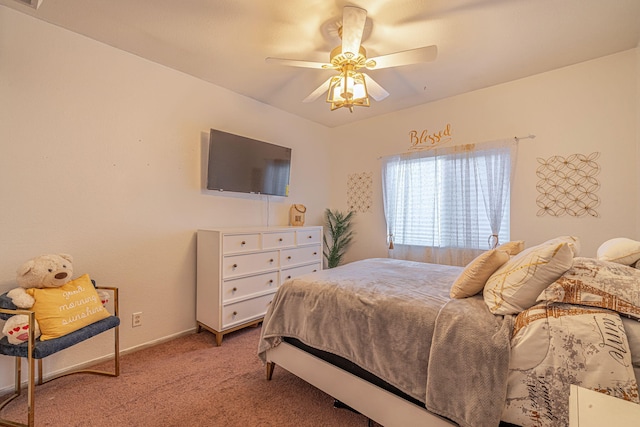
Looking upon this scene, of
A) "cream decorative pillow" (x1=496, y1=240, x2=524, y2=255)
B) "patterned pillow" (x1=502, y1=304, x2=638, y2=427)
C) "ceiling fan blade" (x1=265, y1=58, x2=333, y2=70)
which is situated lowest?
"patterned pillow" (x1=502, y1=304, x2=638, y2=427)

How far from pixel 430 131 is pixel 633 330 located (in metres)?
2.71

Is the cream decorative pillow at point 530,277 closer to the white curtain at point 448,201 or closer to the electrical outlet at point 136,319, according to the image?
the white curtain at point 448,201

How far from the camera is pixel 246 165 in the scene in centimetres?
302

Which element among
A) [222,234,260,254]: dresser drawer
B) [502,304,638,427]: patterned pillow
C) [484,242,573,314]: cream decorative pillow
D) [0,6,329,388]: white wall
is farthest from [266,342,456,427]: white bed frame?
[0,6,329,388]: white wall

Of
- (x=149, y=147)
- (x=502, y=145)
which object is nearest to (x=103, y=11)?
(x=149, y=147)

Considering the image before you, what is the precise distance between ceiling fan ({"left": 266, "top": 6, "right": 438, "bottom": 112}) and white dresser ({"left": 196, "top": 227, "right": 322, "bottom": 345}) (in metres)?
1.53

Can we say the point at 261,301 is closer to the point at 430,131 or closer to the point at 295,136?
the point at 295,136

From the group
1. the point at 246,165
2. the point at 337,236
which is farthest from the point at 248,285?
the point at 337,236

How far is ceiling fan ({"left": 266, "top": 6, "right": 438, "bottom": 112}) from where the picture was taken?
5.48 feet

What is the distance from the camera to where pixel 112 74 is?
2232 mm

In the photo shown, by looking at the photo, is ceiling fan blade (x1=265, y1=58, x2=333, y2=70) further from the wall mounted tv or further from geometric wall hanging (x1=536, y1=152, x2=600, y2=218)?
geometric wall hanging (x1=536, y1=152, x2=600, y2=218)

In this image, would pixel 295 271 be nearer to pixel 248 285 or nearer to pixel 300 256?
pixel 300 256

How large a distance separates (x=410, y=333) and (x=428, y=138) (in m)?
2.65

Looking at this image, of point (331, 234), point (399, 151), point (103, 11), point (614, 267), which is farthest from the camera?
point (331, 234)
